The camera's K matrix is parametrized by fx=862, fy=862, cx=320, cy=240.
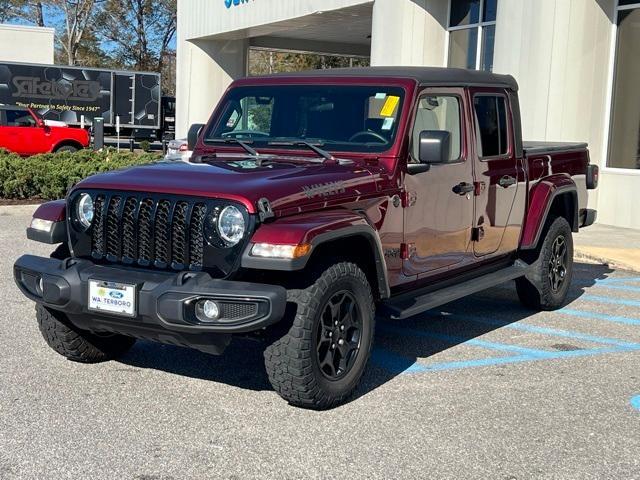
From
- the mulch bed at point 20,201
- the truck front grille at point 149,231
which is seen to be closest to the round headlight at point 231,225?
the truck front grille at point 149,231

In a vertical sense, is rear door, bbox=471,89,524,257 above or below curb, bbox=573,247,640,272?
above

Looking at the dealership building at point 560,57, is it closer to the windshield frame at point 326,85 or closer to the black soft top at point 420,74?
the black soft top at point 420,74

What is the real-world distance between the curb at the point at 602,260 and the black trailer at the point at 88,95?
22506mm

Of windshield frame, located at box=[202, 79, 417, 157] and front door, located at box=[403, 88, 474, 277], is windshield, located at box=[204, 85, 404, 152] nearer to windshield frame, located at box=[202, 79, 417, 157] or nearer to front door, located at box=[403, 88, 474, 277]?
windshield frame, located at box=[202, 79, 417, 157]

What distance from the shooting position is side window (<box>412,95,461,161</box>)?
5582 millimetres

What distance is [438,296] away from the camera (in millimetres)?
5711

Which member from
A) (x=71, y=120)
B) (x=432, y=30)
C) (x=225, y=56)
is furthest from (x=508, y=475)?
(x=71, y=120)

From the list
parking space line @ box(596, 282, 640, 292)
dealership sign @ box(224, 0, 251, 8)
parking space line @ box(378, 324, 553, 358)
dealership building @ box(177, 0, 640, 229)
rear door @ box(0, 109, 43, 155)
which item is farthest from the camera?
dealership sign @ box(224, 0, 251, 8)

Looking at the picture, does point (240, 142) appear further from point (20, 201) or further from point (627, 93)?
point (20, 201)

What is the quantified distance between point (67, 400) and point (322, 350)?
1466 millimetres

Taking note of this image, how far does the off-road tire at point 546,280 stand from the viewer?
714cm

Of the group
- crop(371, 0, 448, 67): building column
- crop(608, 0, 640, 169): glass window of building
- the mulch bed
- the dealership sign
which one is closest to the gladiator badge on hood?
crop(608, 0, 640, 169): glass window of building

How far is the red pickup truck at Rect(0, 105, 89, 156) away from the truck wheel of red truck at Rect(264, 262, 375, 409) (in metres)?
19.8

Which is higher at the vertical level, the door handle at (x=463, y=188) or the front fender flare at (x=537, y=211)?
the door handle at (x=463, y=188)
